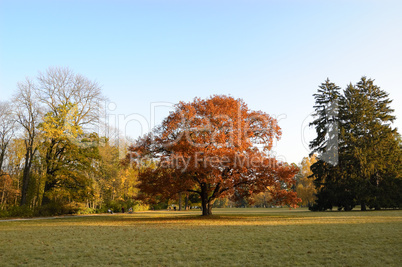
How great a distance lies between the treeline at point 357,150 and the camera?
38.4 m

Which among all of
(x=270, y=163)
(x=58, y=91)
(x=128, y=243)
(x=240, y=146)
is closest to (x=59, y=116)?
(x=58, y=91)

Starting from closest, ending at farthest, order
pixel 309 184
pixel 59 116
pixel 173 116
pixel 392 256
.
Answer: pixel 392 256, pixel 173 116, pixel 59 116, pixel 309 184

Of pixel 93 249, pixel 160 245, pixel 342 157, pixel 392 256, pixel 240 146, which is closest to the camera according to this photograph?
pixel 392 256

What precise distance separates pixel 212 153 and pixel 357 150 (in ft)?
83.8

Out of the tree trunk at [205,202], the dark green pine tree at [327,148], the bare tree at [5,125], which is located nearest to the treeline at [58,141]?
the bare tree at [5,125]

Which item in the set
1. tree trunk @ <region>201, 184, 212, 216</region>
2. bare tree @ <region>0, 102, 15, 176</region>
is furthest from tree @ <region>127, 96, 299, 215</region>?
bare tree @ <region>0, 102, 15, 176</region>

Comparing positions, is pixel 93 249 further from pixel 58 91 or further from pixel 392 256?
pixel 58 91

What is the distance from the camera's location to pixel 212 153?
21.7 meters

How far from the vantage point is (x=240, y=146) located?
2350cm

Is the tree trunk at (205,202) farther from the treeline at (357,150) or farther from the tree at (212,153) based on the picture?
the treeline at (357,150)

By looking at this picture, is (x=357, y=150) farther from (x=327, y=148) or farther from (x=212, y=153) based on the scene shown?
(x=212, y=153)

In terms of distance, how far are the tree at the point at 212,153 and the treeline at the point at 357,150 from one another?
1882 centimetres

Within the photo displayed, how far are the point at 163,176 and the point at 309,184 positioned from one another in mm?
52363

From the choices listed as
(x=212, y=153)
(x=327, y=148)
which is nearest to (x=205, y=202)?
(x=212, y=153)
